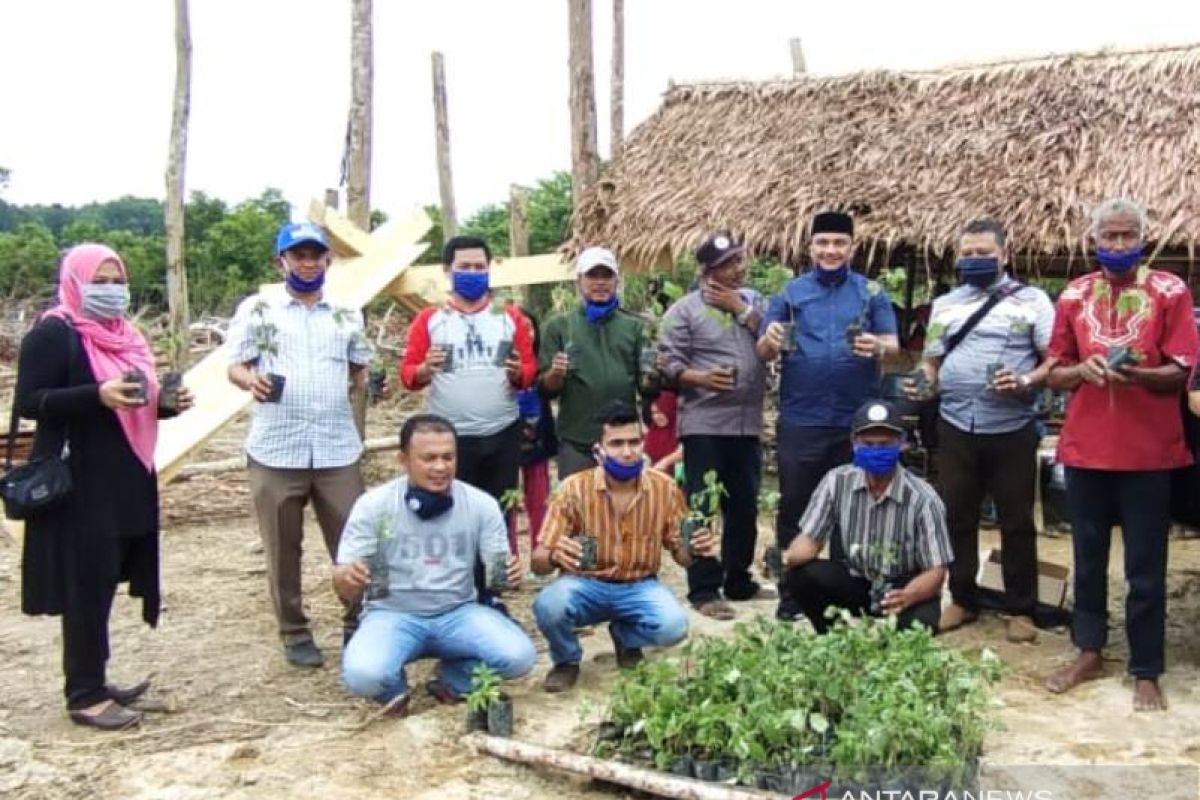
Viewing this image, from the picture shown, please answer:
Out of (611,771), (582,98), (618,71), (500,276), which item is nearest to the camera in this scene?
(611,771)

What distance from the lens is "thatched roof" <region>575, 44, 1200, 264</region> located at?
8047mm

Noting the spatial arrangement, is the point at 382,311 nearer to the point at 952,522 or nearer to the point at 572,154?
the point at 572,154

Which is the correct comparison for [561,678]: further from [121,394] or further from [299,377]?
[121,394]

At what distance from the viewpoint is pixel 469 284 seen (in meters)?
5.81

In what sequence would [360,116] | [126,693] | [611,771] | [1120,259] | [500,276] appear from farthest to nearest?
[500,276], [360,116], [126,693], [1120,259], [611,771]

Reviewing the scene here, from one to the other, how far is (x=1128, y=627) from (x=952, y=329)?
4.85 feet

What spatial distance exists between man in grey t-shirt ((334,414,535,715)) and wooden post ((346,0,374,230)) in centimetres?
449

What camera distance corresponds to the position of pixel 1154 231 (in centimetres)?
765

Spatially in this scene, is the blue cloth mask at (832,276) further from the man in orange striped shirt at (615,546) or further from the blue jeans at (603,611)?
the blue jeans at (603,611)

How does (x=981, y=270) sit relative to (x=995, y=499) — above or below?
above

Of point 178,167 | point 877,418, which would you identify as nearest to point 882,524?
point 877,418

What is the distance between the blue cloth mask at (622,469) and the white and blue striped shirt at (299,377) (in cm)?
115

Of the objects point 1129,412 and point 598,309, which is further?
point 598,309

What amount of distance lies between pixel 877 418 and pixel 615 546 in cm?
115
